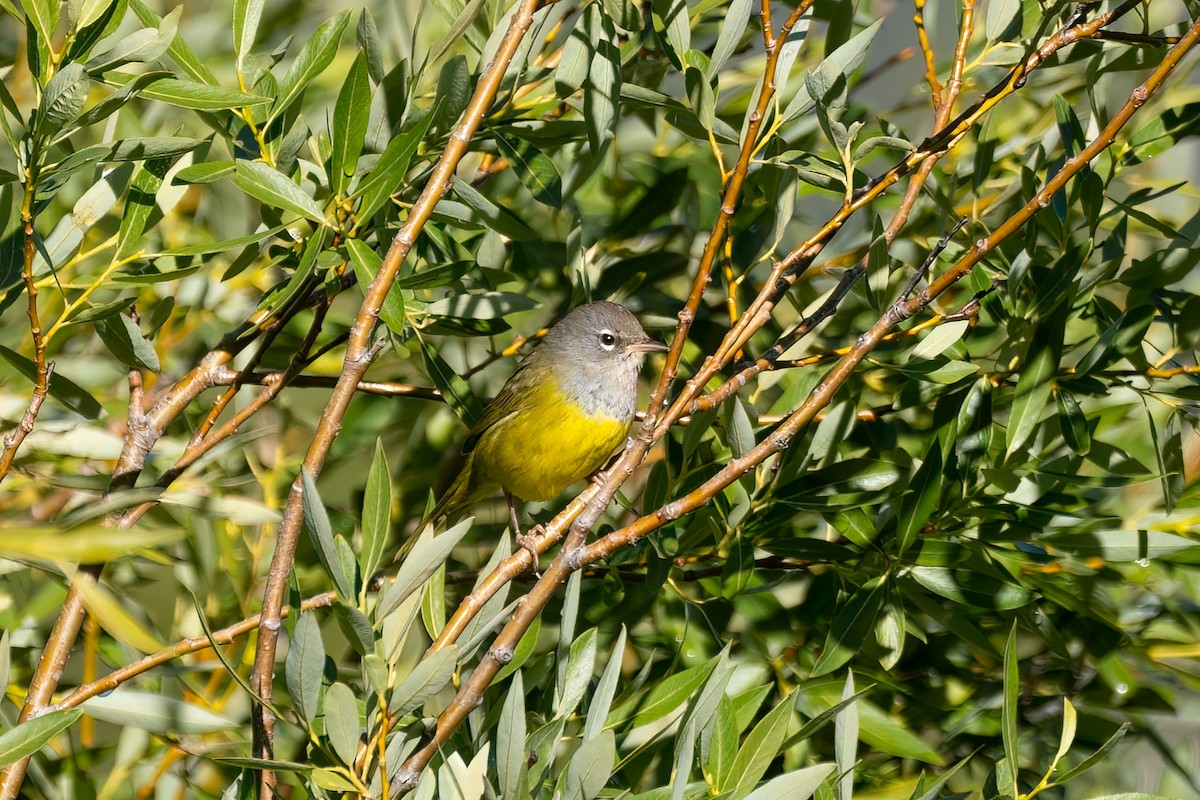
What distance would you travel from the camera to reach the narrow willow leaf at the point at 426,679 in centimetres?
142

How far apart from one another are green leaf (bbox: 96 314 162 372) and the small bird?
156 cm

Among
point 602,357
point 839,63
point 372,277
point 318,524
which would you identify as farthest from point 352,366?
point 602,357

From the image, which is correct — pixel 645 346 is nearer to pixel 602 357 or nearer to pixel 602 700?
pixel 602 357

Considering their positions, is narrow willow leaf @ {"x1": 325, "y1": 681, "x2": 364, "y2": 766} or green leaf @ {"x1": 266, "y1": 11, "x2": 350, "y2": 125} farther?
green leaf @ {"x1": 266, "y1": 11, "x2": 350, "y2": 125}

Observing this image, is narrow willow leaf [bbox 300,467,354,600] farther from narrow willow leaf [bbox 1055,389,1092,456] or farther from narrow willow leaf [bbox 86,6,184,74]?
narrow willow leaf [bbox 1055,389,1092,456]

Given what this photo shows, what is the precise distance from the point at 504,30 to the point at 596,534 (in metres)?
0.97

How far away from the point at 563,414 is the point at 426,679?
2288 mm

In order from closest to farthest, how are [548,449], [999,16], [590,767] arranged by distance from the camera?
[590,767] → [999,16] → [548,449]

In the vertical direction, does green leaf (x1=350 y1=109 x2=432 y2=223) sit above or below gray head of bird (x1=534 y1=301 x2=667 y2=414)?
above

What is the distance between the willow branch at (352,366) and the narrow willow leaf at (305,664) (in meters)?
0.11

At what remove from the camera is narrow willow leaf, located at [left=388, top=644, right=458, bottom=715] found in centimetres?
142

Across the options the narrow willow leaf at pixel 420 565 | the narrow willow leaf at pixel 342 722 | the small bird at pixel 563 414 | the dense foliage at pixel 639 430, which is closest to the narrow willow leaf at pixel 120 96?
the dense foliage at pixel 639 430

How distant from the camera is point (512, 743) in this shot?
4.62 ft

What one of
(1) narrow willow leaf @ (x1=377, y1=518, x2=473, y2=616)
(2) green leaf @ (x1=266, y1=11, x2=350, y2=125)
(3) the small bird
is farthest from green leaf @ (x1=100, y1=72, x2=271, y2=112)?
(3) the small bird
